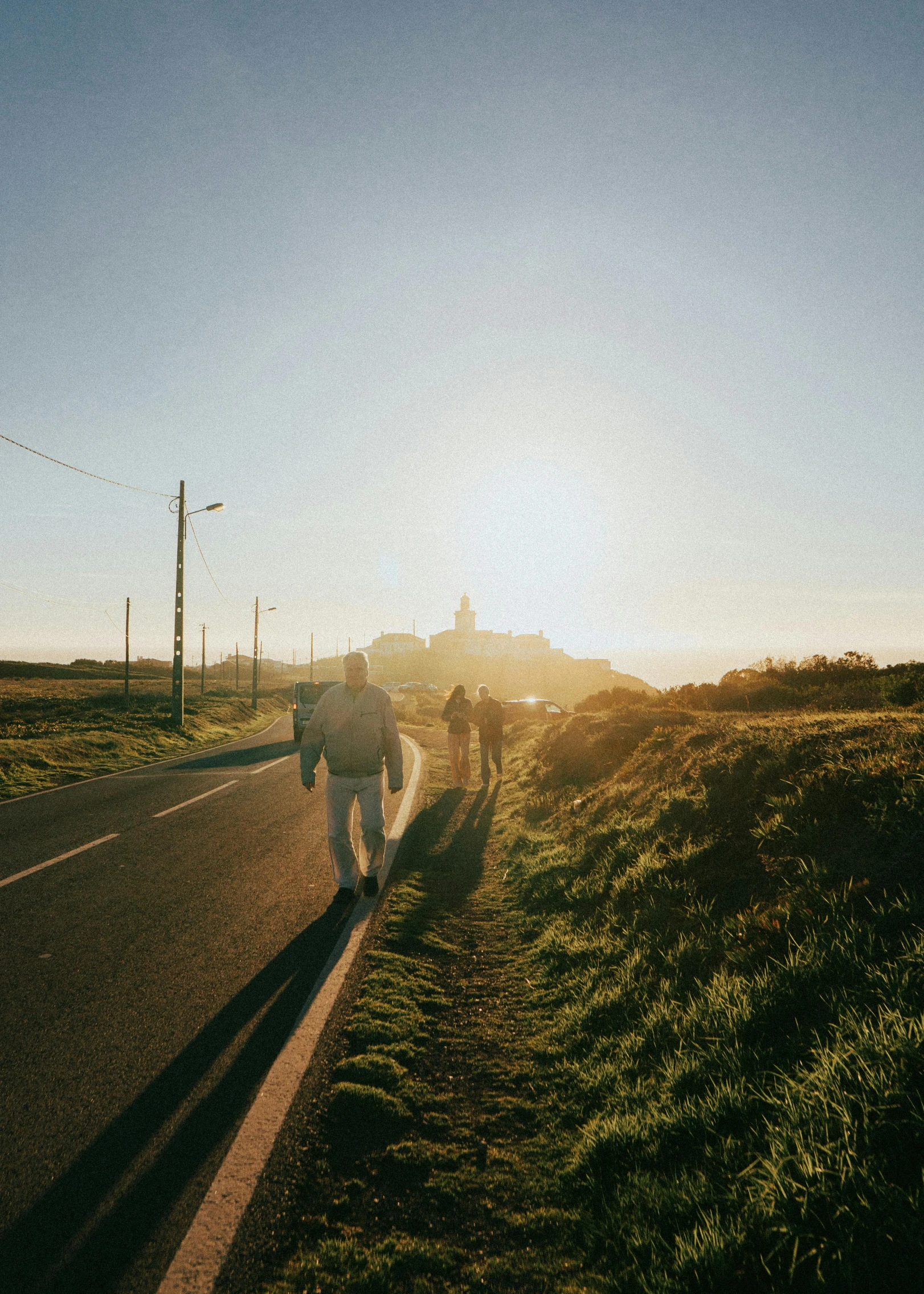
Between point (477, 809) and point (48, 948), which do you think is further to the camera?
point (477, 809)

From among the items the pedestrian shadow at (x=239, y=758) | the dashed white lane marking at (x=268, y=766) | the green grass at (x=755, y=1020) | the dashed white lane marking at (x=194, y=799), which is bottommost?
the pedestrian shadow at (x=239, y=758)

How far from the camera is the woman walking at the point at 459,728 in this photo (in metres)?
12.7

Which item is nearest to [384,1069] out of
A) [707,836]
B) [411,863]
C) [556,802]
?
[707,836]

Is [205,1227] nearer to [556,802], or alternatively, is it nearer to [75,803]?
[556,802]

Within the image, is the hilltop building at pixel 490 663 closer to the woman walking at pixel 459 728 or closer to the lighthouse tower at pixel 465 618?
the lighthouse tower at pixel 465 618

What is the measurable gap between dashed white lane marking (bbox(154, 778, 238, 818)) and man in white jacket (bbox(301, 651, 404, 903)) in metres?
4.83

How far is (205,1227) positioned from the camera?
244cm

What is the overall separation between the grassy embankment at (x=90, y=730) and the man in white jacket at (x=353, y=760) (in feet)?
29.3

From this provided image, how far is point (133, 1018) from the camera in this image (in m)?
3.93

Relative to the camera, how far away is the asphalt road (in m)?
2.46

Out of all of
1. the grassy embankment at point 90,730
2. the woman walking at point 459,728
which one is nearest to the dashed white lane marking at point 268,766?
the grassy embankment at point 90,730

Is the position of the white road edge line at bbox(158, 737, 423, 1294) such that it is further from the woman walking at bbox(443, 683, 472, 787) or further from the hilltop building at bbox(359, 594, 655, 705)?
the hilltop building at bbox(359, 594, 655, 705)

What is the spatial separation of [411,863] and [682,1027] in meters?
4.70

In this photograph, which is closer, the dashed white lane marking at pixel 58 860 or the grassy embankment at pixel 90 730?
the dashed white lane marking at pixel 58 860
